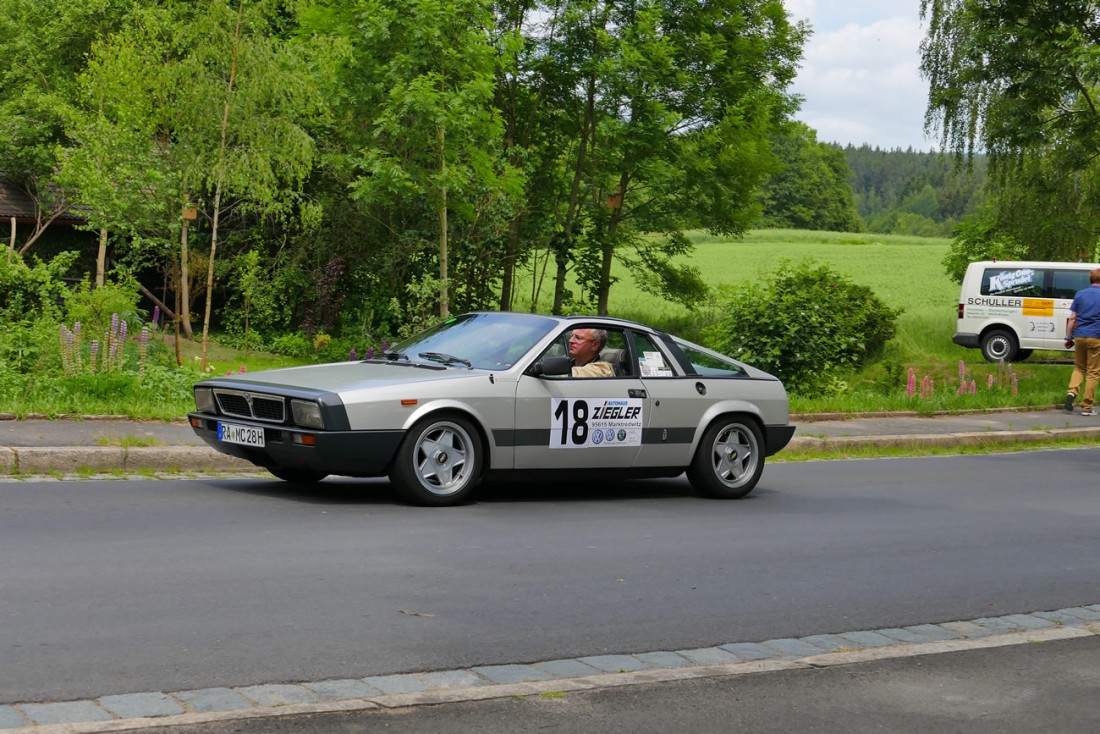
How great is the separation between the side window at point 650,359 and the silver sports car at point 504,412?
1 centimetres

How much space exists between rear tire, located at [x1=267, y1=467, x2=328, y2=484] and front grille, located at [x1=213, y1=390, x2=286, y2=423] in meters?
0.77

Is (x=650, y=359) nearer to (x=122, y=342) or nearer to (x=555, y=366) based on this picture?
(x=555, y=366)

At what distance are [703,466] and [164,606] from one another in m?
5.87

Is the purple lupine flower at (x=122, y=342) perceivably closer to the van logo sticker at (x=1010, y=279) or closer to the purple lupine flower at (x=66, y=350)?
the purple lupine flower at (x=66, y=350)

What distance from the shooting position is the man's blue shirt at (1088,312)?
20.9 meters

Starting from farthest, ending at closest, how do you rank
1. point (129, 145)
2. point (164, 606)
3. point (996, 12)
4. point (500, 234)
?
point (500, 234), point (996, 12), point (129, 145), point (164, 606)

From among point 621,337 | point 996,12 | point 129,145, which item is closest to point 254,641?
point 621,337

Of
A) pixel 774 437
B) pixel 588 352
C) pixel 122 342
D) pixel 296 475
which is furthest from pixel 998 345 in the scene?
pixel 296 475

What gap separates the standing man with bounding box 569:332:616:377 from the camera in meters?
10.7

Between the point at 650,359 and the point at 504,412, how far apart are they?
68.2 inches

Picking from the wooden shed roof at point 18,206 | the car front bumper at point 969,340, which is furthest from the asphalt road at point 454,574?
the wooden shed roof at point 18,206

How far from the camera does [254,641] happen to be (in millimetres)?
5656

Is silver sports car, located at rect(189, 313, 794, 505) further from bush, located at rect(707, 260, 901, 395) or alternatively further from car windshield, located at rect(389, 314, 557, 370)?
bush, located at rect(707, 260, 901, 395)

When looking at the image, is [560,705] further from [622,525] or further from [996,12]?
[996,12]
